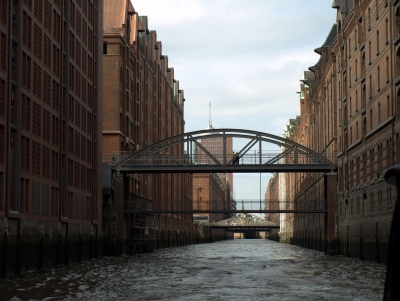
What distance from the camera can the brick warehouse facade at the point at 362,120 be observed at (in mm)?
36375

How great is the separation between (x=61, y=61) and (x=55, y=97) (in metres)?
2.29

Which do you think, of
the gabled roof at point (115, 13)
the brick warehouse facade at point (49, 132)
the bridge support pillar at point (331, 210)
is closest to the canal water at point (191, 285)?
the brick warehouse facade at point (49, 132)

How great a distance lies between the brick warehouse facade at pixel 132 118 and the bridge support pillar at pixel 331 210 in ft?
33.8

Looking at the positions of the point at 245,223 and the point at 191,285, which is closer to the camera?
the point at 191,285

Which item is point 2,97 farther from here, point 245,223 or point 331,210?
point 245,223

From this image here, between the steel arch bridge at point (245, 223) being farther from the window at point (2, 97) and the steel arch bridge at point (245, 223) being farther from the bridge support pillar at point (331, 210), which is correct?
the window at point (2, 97)

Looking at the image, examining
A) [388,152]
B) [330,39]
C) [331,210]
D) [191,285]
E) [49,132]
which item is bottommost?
[191,285]

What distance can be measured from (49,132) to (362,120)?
19.9 meters

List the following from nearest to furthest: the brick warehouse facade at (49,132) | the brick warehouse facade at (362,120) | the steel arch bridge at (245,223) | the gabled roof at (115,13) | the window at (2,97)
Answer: the window at (2,97)
the brick warehouse facade at (49,132)
the brick warehouse facade at (362,120)
the gabled roof at (115,13)
the steel arch bridge at (245,223)

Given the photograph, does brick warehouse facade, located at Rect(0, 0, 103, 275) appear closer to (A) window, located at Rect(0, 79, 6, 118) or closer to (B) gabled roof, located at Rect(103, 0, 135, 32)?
(A) window, located at Rect(0, 79, 6, 118)

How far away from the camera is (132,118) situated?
213 ft

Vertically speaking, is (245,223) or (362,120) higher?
(362,120)

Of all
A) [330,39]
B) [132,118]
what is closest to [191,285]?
[132,118]

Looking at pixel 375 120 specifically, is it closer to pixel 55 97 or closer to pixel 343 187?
pixel 343 187
